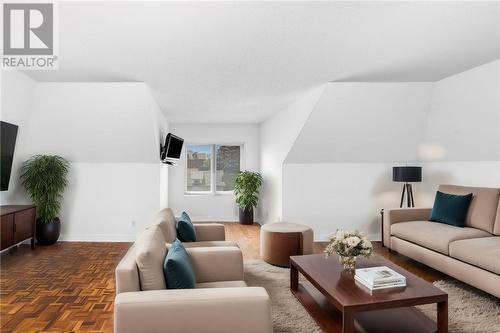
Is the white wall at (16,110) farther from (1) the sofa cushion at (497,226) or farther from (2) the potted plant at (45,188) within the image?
(1) the sofa cushion at (497,226)

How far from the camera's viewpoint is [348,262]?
2.75 metres

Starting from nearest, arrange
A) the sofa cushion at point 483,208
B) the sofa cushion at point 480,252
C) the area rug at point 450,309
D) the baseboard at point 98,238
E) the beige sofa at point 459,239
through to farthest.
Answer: the area rug at point 450,309 < the sofa cushion at point 480,252 < the beige sofa at point 459,239 < the sofa cushion at point 483,208 < the baseboard at point 98,238

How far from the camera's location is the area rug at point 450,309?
2518mm

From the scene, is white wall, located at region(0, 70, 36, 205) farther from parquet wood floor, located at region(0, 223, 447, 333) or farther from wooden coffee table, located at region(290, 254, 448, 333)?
wooden coffee table, located at region(290, 254, 448, 333)

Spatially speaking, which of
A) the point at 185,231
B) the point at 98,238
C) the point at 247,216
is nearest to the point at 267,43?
the point at 185,231

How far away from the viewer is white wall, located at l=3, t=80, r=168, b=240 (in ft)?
14.9

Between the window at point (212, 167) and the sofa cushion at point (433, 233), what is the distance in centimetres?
443

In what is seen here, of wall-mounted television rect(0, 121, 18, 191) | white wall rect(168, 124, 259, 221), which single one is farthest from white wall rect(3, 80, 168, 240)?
white wall rect(168, 124, 259, 221)

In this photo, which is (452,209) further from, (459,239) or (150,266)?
(150,266)

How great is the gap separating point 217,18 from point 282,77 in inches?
63.5

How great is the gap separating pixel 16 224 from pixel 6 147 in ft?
3.43

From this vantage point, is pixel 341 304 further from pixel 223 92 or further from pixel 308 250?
pixel 223 92

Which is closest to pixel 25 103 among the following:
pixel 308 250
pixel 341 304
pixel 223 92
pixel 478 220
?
pixel 223 92

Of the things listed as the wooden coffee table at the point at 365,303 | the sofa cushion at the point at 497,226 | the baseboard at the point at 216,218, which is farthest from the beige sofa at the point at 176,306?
the baseboard at the point at 216,218
